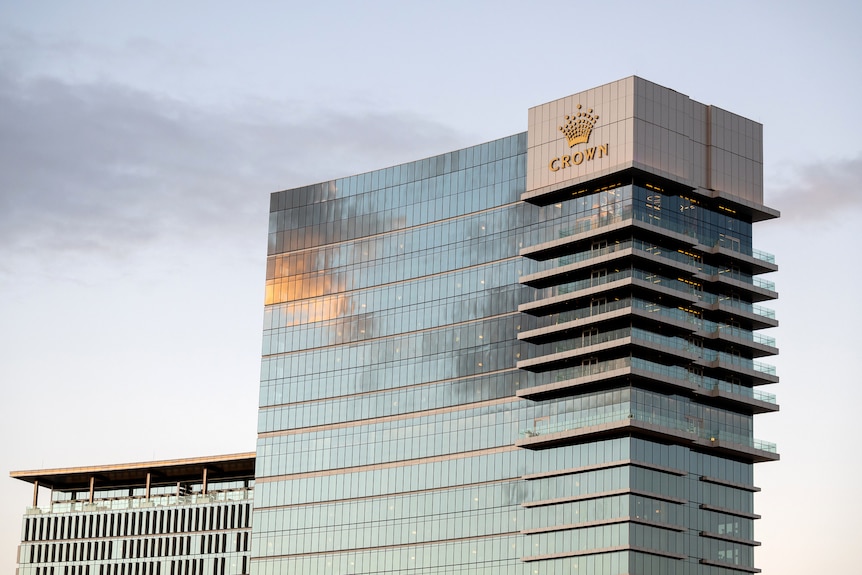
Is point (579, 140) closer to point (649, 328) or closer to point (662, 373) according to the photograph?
point (649, 328)

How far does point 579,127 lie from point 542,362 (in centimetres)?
Result: 2385

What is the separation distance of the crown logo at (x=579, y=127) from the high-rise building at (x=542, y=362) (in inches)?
7.0

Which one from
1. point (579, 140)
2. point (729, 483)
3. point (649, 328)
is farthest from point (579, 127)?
point (729, 483)

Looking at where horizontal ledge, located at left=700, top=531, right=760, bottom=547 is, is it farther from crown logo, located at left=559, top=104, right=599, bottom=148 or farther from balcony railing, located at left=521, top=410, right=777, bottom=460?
crown logo, located at left=559, top=104, right=599, bottom=148

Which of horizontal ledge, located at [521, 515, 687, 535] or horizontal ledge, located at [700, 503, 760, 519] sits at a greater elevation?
horizontal ledge, located at [700, 503, 760, 519]

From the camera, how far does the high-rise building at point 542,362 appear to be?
532ft

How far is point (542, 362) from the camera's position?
167000 mm

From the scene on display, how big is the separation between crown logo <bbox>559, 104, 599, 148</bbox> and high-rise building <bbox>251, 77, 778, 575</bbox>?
178mm

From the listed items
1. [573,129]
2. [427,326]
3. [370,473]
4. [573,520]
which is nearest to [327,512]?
[370,473]

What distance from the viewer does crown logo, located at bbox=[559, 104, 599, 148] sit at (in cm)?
16795

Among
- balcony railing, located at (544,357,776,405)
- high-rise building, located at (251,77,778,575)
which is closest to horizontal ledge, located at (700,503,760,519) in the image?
high-rise building, located at (251,77,778,575)

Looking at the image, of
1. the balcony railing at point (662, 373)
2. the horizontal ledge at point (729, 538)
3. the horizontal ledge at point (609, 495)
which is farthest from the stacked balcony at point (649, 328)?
the horizontal ledge at point (729, 538)

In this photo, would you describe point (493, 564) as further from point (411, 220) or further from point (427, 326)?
point (411, 220)

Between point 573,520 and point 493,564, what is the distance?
1224 cm
